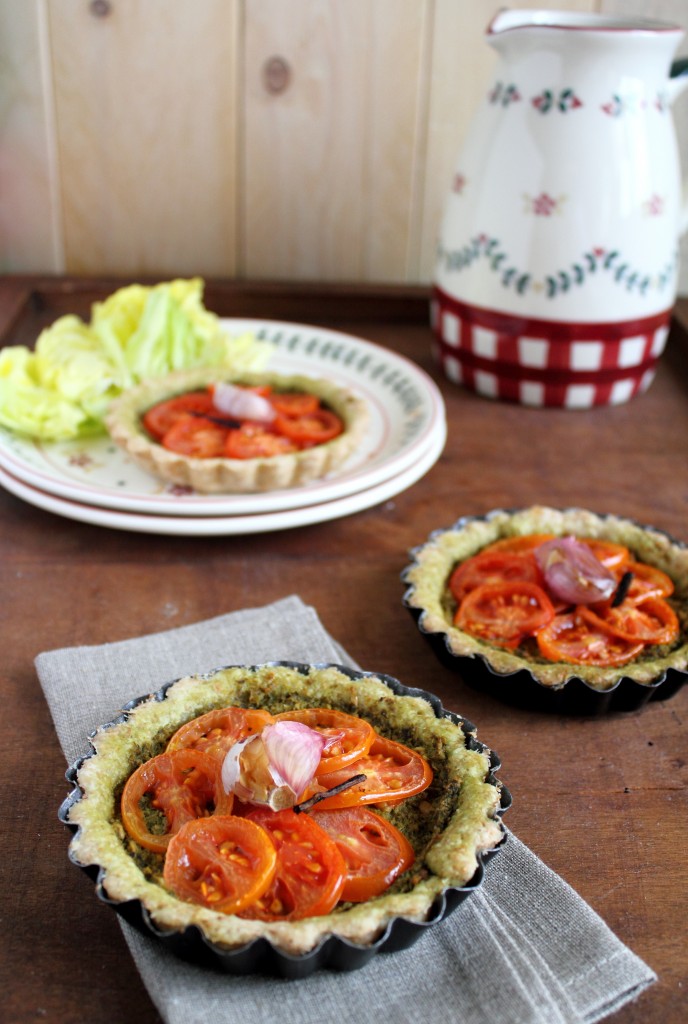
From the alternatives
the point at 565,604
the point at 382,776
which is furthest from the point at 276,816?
the point at 565,604

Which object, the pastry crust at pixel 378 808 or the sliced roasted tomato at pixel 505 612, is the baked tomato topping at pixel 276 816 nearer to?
the pastry crust at pixel 378 808

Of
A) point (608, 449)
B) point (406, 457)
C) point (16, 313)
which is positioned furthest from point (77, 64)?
point (608, 449)

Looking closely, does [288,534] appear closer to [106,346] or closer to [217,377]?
[217,377]

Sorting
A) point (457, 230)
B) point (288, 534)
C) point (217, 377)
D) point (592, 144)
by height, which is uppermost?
point (592, 144)

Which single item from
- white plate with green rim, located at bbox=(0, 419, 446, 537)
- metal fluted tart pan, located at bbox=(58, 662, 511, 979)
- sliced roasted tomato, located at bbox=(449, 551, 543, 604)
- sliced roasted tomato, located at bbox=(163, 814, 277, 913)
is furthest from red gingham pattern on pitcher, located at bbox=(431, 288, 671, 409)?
sliced roasted tomato, located at bbox=(163, 814, 277, 913)

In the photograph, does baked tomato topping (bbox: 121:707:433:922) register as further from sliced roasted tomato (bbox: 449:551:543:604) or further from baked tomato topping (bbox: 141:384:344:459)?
baked tomato topping (bbox: 141:384:344:459)

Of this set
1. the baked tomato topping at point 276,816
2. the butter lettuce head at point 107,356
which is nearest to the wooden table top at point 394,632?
the baked tomato topping at point 276,816
